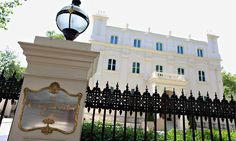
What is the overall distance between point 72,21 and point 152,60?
73.4ft

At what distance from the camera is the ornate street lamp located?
2996 mm

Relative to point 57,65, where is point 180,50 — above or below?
above

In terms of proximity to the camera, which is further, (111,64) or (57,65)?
(111,64)

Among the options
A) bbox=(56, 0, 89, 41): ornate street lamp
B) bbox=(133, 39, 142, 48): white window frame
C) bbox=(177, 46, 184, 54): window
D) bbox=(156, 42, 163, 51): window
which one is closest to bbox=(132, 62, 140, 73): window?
bbox=(133, 39, 142, 48): white window frame

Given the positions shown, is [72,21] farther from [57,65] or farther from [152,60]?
[152,60]

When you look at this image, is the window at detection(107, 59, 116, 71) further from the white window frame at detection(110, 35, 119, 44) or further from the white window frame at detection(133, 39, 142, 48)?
the white window frame at detection(133, 39, 142, 48)

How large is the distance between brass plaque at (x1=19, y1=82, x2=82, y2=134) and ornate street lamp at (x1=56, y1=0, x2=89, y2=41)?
99 centimetres

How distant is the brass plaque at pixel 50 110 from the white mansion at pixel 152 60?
19.4 metres

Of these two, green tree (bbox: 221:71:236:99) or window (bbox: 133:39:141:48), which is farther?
green tree (bbox: 221:71:236:99)

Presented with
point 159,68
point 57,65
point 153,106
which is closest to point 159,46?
point 159,68

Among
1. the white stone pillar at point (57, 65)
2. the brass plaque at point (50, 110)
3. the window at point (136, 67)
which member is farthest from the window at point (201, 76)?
the brass plaque at point (50, 110)

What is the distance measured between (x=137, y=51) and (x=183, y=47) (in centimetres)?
737

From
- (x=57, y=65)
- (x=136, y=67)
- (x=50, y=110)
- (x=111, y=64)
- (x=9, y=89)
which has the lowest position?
(x=50, y=110)

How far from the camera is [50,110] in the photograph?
260cm
